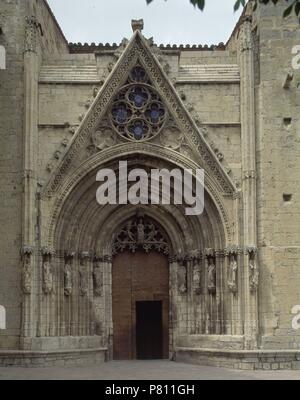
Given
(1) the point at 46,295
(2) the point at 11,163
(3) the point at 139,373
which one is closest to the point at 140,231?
(1) the point at 46,295

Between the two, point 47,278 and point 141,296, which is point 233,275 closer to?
A: point 141,296

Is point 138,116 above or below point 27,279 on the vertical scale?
above

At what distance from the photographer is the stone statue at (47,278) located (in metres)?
20.7

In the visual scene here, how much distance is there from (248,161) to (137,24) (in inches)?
187

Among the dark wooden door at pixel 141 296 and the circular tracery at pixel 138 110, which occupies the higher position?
the circular tracery at pixel 138 110

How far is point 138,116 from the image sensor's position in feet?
71.5

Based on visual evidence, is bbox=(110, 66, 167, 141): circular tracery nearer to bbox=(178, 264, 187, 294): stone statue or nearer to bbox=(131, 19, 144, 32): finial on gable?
bbox=(131, 19, 144, 32): finial on gable

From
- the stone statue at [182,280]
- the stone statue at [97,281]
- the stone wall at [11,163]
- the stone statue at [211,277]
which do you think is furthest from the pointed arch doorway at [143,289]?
the stone wall at [11,163]

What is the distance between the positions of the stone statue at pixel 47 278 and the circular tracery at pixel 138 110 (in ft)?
13.2

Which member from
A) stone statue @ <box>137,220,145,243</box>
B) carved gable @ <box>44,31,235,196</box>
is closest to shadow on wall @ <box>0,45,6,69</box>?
carved gable @ <box>44,31,235,196</box>

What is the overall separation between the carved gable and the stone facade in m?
0.04

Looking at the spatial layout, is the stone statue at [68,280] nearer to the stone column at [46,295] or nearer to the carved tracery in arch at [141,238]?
the stone column at [46,295]

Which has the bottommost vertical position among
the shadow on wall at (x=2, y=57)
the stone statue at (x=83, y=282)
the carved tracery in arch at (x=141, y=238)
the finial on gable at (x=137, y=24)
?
the stone statue at (x=83, y=282)

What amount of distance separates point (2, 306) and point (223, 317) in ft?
18.7
